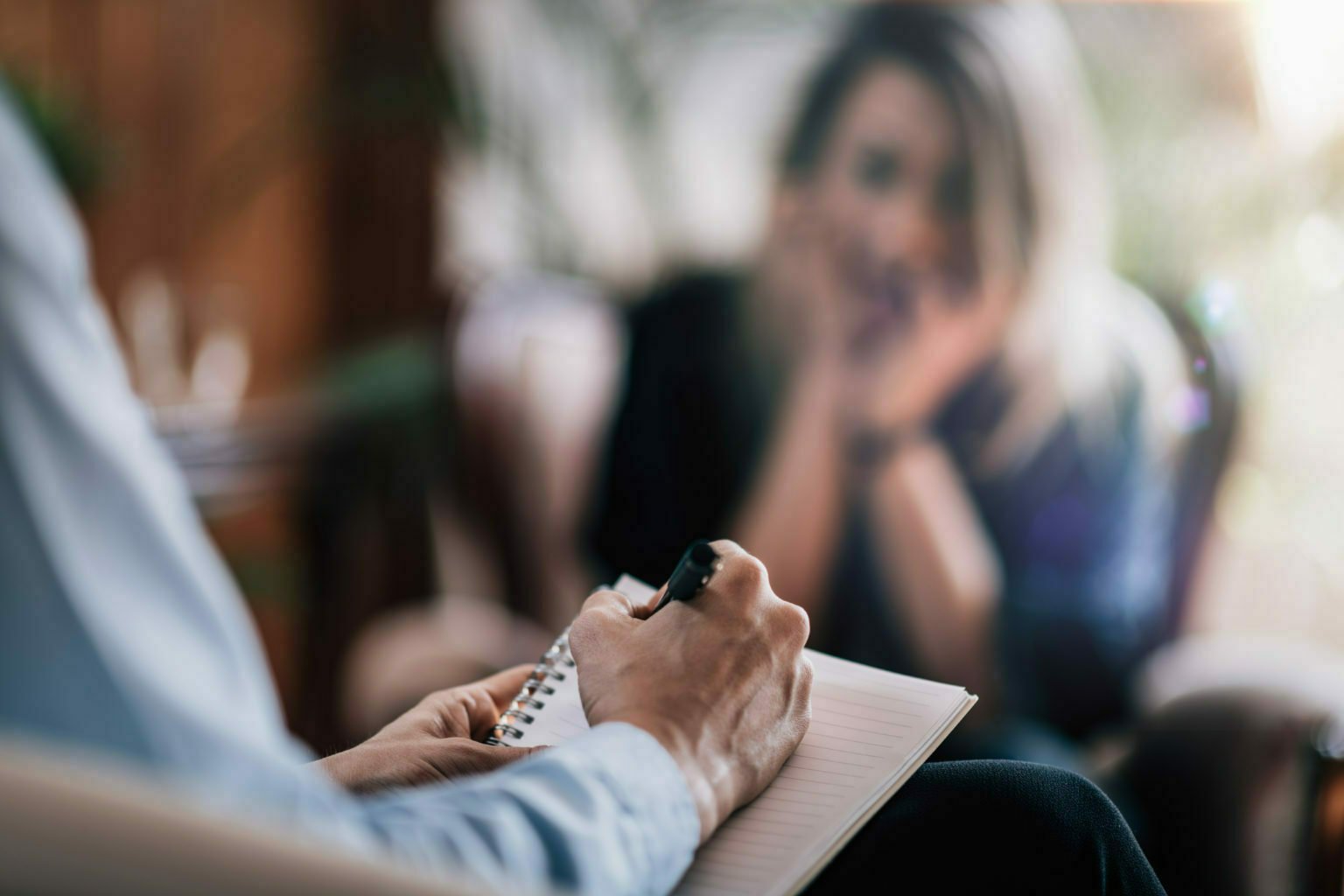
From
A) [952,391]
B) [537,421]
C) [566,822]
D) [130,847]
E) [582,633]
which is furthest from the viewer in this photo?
[537,421]

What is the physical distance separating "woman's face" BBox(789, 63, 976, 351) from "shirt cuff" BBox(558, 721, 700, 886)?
111 cm

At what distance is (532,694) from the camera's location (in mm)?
548

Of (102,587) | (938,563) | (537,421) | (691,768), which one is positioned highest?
(102,587)

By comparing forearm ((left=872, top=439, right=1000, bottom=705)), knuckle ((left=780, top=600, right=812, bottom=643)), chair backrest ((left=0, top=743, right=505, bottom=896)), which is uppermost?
chair backrest ((left=0, top=743, right=505, bottom=896))

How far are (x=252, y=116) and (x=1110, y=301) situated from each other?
167cm

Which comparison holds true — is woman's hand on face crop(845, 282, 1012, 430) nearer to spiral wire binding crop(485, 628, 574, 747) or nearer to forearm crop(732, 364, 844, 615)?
forearm crop(732, 364, 844, 615)

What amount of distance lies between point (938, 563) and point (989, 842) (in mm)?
979

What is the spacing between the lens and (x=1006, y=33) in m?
1.39

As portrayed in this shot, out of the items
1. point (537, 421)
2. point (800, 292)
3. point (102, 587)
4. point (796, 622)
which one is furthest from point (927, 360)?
point (102, 587)

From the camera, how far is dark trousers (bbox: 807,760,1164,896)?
19.6 inches

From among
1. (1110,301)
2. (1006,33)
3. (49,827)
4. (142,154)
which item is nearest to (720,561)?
(49,827)

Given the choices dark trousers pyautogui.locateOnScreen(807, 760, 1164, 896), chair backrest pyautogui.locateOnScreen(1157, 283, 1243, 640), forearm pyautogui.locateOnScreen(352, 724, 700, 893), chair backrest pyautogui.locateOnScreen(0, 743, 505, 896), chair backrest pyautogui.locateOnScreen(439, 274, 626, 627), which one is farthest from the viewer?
chair backrest pyautogui.locateOnScreen(439, 274, 626, 627)

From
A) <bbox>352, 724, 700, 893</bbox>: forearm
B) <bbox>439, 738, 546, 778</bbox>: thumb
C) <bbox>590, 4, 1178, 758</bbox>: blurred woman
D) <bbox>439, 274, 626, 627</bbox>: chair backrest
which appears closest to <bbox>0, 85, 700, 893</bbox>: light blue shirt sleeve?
<bbox>352, 724, 700, 893</bbox>: forearm

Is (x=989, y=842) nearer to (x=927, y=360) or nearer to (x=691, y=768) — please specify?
(x=691, y=768)
